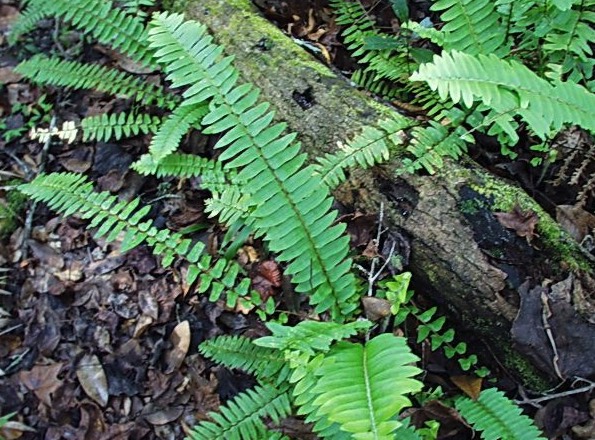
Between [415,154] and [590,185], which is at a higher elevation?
[415,154]

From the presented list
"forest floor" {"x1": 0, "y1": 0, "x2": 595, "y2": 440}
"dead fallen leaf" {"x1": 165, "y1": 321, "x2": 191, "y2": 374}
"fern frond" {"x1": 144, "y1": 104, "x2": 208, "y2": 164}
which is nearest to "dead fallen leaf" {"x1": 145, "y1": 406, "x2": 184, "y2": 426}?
"forest floor" {"x1": 0, "y1": 0, "x2": 595, "y2": 440}

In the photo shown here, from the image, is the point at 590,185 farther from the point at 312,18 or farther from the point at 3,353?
the point at 3,353

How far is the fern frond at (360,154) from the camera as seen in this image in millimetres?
2787

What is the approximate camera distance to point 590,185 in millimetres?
2852

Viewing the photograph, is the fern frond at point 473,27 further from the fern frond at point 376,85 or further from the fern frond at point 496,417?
the fern frond at point 496,417

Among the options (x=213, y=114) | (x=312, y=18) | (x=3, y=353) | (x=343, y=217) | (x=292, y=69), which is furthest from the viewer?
(x=312, y=18)

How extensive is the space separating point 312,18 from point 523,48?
147 cm

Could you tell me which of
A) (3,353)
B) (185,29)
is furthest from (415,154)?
(3,353)

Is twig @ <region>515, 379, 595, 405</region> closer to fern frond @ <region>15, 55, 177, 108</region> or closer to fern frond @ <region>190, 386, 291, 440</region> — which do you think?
fern frond @ <region>190, 386, 291, 440</region>

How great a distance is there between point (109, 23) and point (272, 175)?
2062mm

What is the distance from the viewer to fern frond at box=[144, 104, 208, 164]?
133 inches

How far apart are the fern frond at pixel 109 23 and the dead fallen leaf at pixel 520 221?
247 centimetres

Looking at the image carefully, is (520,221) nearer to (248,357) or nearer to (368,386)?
(368,386)

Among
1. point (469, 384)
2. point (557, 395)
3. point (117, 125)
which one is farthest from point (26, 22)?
point (557, 395)
